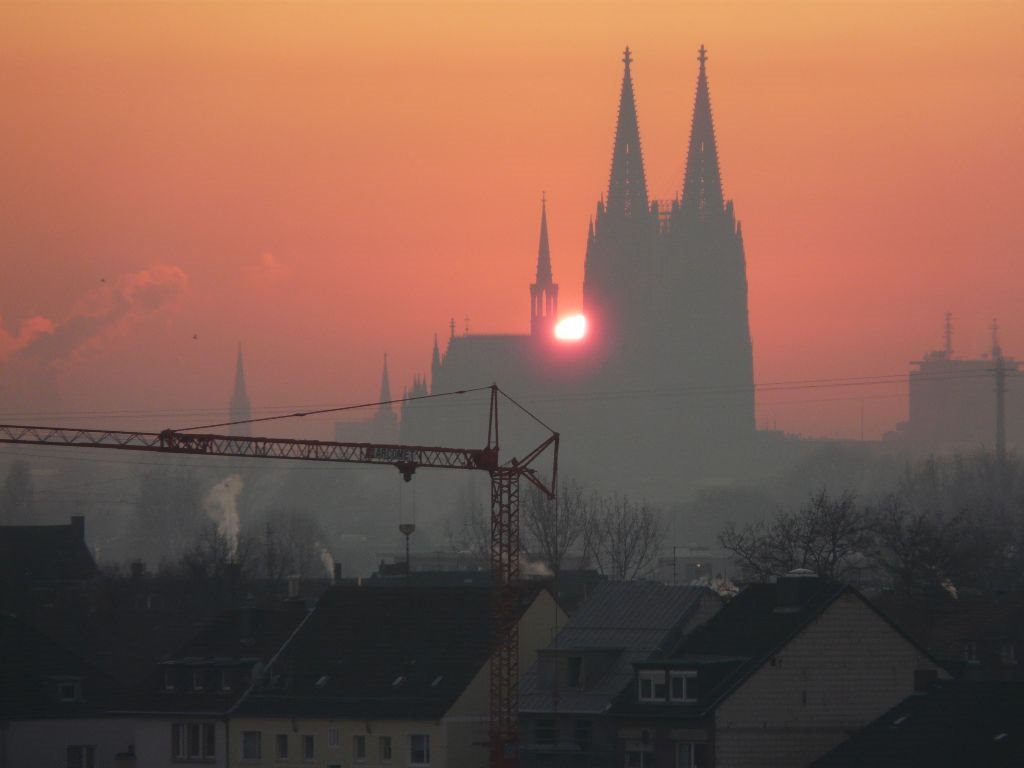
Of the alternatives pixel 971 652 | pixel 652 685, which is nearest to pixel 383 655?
pixel 652 685

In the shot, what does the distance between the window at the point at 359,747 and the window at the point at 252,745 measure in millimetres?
2028

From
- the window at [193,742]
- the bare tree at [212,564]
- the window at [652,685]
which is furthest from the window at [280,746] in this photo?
the bare tree at [212,564]

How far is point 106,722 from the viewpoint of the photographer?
185 feet

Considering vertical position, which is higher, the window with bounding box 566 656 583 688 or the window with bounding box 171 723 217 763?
the window with bounding box 566 656 583 688

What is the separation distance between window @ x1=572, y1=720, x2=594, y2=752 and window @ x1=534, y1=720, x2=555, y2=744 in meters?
0.64

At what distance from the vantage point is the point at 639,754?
161ft

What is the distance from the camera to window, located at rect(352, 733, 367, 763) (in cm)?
5275

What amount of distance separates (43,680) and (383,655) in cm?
692

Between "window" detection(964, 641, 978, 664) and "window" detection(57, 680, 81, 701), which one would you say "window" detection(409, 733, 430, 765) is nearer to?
"window" detection(57, 680, 81, 701)

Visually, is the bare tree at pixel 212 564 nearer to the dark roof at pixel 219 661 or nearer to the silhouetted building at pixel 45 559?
the silhouetted building at pixel 45 559

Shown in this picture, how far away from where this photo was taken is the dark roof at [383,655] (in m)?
53.4

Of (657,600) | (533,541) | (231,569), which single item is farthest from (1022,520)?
(657,600)

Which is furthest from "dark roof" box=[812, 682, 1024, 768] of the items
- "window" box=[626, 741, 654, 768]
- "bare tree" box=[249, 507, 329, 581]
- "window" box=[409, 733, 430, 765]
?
"bare tree" box=[249, 507, 329, 581]

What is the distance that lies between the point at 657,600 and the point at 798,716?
706 centimetres
